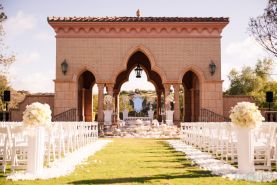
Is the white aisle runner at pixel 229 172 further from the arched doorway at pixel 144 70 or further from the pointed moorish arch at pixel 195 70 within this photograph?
the arched doorway at pixel 144 70

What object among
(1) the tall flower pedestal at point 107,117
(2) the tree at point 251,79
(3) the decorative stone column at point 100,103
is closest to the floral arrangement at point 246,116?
(1) the tall flower pedestal at point 107,117

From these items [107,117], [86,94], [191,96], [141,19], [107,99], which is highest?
[141,19]

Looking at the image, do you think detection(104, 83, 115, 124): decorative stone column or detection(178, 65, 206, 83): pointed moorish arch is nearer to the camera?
detection(104, 83, 115, 124): decorative stone column

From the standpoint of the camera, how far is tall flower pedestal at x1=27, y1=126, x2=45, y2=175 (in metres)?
7.57

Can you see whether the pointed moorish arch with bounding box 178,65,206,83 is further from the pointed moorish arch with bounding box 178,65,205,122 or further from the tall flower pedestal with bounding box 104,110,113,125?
the tall flower pedestal with bounding box 104,110,113,125

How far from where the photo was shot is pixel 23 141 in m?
9.22

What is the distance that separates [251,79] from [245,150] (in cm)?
4638

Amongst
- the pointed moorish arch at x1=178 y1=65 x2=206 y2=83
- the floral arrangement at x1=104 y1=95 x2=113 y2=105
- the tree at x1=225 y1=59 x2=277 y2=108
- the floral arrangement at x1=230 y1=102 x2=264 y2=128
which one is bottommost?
the floral arrangement at x1=230 y1=102 x2=264 y2=128

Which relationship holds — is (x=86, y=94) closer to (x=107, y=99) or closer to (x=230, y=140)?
(x=107, y=99)

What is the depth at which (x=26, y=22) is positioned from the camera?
908 inches

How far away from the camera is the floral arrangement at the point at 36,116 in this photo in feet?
24.7

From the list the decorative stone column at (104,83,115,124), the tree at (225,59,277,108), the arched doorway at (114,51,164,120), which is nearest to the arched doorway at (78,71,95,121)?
the arched doorway at (114,51,164,120)

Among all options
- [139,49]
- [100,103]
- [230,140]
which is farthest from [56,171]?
[139,49]

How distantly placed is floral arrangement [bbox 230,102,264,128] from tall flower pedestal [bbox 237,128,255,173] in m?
0.18
